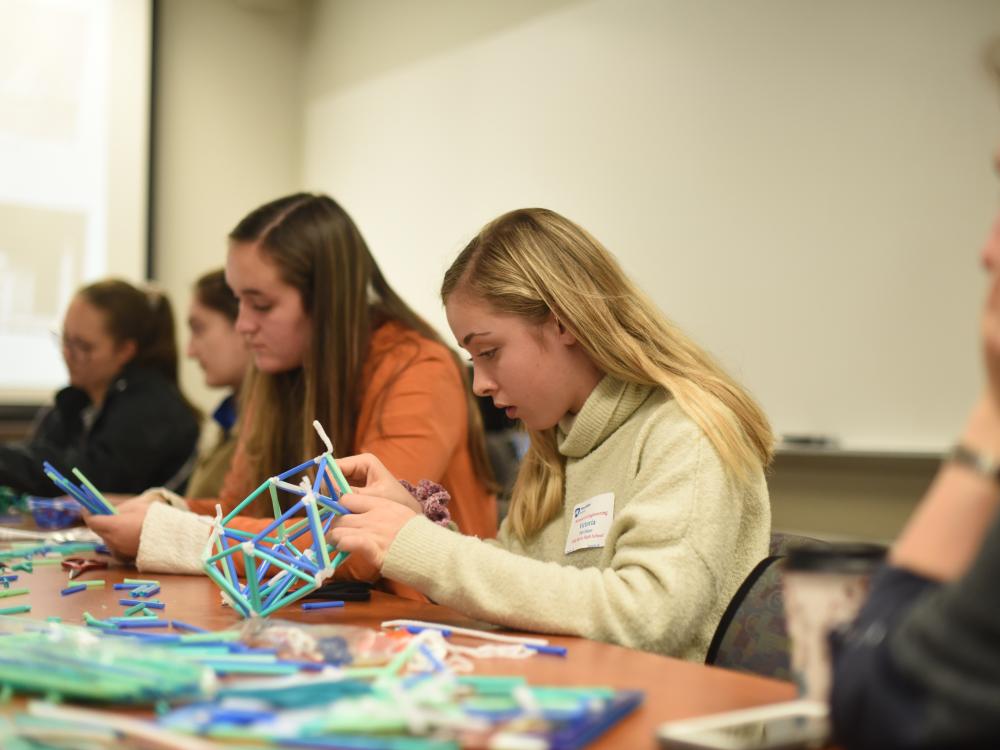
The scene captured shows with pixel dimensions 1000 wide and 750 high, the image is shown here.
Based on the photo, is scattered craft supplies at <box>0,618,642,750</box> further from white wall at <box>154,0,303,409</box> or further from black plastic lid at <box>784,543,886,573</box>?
white wall at <box>154,0,303,409</box>

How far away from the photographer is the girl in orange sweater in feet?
6.97

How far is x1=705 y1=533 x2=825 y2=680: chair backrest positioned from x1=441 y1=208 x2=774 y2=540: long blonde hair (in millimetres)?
172

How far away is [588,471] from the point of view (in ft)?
5.50

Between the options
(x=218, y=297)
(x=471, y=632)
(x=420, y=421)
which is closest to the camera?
(x=471, y=632)

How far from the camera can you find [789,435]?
361 cm

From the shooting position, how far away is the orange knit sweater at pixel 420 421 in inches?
80.7

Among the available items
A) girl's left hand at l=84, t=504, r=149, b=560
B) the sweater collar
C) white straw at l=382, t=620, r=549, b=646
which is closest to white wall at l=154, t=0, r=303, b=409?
girl's left hand at l=84, t=504, r=149, b=560

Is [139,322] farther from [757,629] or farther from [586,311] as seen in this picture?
[757,629]

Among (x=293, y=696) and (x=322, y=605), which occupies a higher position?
(x=293, y=696)

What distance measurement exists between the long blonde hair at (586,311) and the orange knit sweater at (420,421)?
37cm

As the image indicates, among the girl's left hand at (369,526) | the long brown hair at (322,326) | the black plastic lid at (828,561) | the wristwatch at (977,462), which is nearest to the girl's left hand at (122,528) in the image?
the long brown hair at (322,326)

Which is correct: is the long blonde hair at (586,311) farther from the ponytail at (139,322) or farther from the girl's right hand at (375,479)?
the ponytail at (139,322)

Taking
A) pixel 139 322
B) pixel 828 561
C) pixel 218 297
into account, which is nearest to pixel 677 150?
pixel 218 297

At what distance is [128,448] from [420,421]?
168 cm
